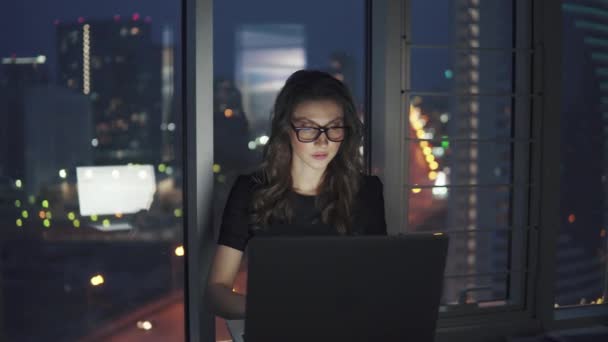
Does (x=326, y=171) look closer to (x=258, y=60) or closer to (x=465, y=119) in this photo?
(x=258, y=60)

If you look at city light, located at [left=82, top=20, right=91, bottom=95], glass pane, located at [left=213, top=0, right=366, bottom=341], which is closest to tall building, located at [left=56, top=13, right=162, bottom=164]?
city light, located at [left=82, top=20, right=91, bottom=95]

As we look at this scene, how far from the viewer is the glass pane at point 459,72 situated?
206 cm

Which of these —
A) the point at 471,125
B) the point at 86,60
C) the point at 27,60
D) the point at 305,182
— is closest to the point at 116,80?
the point at 86,60

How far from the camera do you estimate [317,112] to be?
4.81ft

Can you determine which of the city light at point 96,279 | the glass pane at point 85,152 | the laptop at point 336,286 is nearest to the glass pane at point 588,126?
the glass pane at point 85,152

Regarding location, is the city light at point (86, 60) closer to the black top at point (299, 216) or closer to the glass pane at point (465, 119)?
the black top at point (299, 216)

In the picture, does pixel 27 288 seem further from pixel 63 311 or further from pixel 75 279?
pixel 75 279

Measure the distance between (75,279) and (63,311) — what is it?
243 mm

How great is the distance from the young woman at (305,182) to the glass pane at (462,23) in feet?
2.30

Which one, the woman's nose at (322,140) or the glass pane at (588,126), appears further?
the glass pane at (588,126)

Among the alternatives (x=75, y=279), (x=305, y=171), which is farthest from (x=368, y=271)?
(x=75, y=279)

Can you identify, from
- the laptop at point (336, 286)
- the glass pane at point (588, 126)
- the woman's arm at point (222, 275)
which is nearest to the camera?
the laptop at point (336, 286)

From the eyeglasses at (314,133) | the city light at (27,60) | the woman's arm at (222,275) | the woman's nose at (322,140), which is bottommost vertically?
the woman's arm at (222,275)

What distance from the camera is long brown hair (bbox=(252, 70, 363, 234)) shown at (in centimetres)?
151
